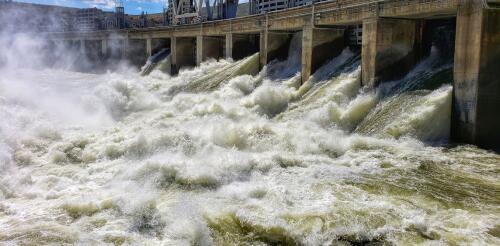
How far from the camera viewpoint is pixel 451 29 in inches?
535

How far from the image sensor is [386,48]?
45.4 ft

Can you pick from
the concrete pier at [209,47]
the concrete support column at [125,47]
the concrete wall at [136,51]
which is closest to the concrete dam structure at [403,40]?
the concrete pier at [209,47]

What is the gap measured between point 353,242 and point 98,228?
3572mm

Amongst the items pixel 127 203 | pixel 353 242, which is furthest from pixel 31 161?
pixel 353 242

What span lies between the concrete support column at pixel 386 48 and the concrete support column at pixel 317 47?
9.85ft

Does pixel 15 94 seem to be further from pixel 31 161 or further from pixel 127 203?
pixel 127 203

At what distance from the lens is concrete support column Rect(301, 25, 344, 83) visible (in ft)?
55.6

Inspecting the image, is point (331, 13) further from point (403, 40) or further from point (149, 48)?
point (149, 48)

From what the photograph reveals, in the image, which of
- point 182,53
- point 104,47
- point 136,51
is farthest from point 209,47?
point 104,47

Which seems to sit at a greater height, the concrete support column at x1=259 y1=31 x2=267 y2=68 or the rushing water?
the concrete support column at x1=259 y1=31 x2=267 y2=68

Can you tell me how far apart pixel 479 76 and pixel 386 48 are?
399cm

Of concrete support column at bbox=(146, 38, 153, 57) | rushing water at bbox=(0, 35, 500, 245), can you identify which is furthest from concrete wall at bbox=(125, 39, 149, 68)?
rushing water at bbox=(0, 35, 500, 245)

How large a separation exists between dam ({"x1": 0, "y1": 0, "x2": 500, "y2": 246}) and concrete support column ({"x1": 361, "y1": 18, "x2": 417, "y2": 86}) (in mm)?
45

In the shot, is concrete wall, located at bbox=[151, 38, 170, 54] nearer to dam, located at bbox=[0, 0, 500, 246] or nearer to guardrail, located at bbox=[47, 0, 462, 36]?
guardrail, located at bbox=[47, 0, 462, 36]
